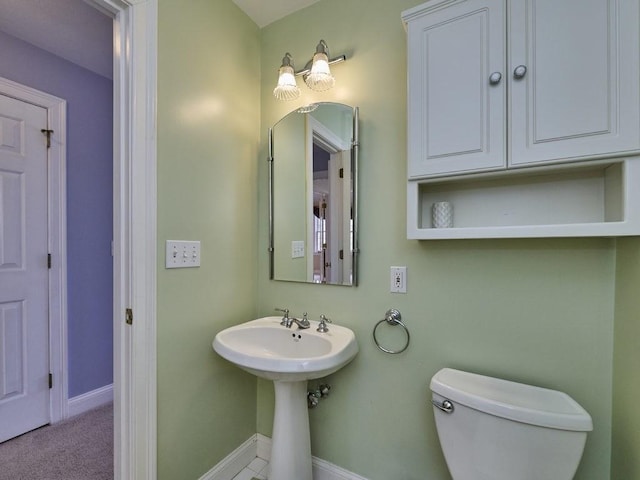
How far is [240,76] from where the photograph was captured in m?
1.60

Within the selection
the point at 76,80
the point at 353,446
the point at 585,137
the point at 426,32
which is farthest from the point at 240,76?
the point at 353,446

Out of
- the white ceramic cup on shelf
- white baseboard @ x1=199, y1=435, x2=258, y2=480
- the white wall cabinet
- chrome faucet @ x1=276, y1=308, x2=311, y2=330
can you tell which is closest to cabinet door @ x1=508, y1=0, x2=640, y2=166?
the white wall cabinet

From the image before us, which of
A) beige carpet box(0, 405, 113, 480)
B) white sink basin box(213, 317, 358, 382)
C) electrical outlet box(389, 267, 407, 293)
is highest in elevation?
electrical outlet box(389, 267, 407, 293)

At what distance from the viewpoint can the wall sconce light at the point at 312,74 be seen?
138 cm

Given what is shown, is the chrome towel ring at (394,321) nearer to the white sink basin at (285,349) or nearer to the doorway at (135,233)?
the white sink basin at (285,349)

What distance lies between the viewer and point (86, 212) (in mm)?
2154

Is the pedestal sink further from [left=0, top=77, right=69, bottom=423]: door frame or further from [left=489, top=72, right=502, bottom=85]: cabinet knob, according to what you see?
[left=0, top=77, right=69, bottom=423]: door frame

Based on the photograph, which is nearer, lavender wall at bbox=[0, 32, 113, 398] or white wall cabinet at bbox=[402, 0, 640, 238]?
white wall cabinet at bbox=[402, 0, 640, 238]

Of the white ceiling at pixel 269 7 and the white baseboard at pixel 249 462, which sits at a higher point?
the white ceiling at pixel 269 7

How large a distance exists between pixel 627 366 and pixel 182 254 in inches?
63.5

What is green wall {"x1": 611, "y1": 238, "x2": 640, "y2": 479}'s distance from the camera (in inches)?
33.7

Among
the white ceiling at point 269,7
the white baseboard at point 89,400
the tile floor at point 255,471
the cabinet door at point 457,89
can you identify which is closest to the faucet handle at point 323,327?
the cabinet door at point 457,89

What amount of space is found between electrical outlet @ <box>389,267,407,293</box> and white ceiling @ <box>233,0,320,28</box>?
144cm

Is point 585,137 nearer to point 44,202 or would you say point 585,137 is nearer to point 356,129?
point 356,129
